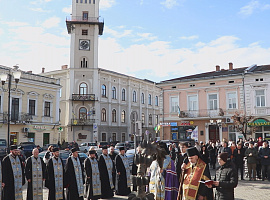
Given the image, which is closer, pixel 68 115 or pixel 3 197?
pixel 3 197

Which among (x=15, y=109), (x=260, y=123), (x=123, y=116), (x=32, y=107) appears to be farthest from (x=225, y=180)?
(x=123, y=116)

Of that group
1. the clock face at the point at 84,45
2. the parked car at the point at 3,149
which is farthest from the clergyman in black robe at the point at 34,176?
the clock face at the point at 84,45

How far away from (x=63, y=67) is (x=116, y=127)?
12.4 metres

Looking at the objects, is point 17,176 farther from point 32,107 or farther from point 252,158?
point 32,107

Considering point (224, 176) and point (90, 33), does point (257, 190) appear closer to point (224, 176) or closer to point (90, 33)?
point (224, 176)

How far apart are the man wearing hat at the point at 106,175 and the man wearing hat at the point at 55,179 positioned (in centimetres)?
160

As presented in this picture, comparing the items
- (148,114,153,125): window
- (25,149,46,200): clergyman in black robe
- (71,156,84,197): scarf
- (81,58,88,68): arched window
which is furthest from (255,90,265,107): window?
(148,114,153,125): window

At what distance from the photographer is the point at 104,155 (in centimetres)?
1080

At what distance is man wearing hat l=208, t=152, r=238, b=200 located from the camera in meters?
5.49

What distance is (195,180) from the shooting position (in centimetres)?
563

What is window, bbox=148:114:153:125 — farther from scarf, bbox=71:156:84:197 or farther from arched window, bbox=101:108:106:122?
scarf, bbox=71:156:84:197

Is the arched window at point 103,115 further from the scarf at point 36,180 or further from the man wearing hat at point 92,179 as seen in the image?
the scarf at point 36,180

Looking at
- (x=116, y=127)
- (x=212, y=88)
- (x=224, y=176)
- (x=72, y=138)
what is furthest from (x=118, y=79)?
(x=224, y=176)

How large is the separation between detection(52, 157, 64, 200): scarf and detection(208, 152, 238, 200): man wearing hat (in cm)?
522
